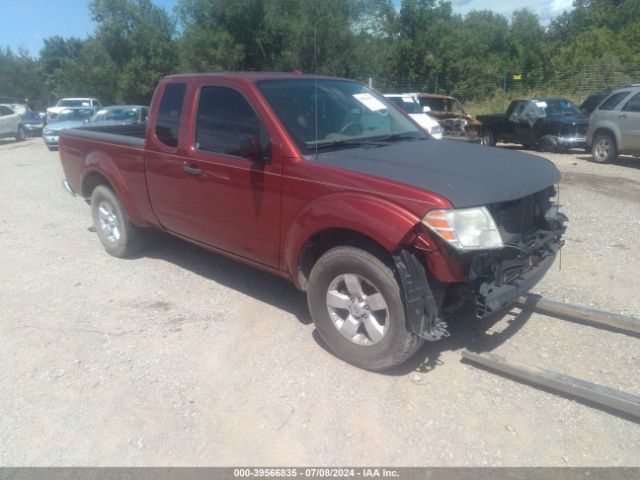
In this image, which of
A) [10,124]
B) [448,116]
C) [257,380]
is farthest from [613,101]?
[10,124]

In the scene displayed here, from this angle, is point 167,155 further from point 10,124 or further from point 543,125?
point 10,124

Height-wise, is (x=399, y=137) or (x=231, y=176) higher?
(x=399, y=137)

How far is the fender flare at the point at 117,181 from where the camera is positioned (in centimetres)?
545

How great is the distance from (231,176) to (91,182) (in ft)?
9.09

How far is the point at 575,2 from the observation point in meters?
55.2

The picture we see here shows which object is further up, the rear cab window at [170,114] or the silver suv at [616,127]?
the rear cab window at [170,114]

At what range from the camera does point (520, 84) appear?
90.3 feet

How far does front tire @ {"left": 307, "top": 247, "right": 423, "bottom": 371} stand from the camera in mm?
3352

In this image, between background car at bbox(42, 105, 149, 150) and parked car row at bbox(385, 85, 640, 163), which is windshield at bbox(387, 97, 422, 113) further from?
background car at bbox(42, 105, 149, 150)

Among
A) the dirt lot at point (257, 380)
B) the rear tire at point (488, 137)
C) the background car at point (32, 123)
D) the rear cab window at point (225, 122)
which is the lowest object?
the background car at point (32, 123)

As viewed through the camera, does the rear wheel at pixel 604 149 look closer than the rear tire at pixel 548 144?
Yes

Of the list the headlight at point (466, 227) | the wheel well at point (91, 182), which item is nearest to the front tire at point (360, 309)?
the headlight at point (466, 227)

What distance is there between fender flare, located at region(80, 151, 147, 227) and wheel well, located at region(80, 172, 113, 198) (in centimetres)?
17

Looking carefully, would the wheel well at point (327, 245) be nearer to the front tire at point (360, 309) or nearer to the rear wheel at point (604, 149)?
the front tire at point (360, 309)
